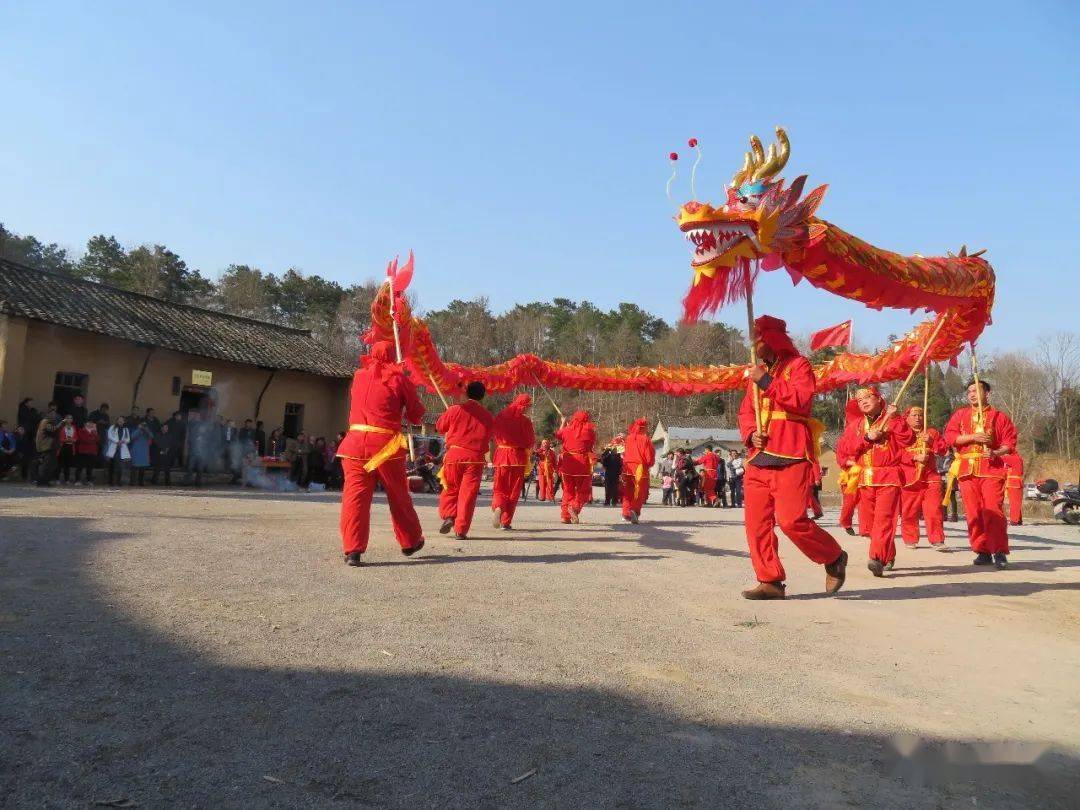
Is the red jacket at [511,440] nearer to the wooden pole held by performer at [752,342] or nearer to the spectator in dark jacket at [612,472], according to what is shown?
the wooden pole held by performer at [752,342]

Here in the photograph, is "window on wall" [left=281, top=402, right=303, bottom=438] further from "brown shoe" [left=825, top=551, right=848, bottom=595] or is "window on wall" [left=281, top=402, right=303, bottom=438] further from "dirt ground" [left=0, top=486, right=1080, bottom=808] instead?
"brown shoe" [left=825, top=551, right=848, bottom=595]

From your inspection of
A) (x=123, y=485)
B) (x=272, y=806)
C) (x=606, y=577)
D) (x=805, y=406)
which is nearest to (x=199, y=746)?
(x=272, y=806)

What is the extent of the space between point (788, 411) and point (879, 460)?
3.09m

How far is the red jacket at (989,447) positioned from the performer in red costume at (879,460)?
0.56 metres

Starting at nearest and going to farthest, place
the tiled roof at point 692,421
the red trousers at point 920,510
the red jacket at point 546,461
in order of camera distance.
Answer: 1. the red trousers at point 920,510
2. the red jacket at point 546,461
3. the tiled roof at point 692,421

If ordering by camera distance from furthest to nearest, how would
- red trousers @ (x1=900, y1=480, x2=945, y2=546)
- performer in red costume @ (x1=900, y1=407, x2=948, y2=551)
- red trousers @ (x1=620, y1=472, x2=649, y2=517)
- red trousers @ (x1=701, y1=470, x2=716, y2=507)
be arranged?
red trousers @ (x1=701, y1=470, x2=716, y2=507), red trousers @ (x1=620, y1=472, x2=649, y2=517), red trousers @ (x1=900, y1=480, x2=945, y2=546), performer in red costume @ (x1=900, y1=407, x2=948, y2=551)

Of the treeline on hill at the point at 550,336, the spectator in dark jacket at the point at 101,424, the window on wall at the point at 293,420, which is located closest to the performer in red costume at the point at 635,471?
the spectator in dark jacket at the point at 101,424

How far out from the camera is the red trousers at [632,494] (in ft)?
39.3

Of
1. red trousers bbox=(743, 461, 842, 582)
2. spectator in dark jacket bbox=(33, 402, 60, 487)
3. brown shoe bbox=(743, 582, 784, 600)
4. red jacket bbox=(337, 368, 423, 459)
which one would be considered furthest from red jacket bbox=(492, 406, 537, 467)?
spectator in dark jacket bbox=(33, 402, 60, 487)

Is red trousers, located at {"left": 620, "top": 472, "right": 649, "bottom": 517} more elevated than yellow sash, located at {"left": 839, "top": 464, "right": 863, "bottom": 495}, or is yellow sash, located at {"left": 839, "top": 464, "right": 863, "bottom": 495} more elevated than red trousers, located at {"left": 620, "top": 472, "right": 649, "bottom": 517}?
yellow sash, located at {"left": 839, "top": 464, "right": 863, "bottom": 495}

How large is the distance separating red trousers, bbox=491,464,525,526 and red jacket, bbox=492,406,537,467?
3.2 inches

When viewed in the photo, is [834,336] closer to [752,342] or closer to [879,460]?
[879,460]

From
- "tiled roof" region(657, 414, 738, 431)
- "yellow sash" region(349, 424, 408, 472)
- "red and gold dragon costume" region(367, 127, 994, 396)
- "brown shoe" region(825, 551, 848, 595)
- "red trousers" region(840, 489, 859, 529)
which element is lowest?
"brown shoe" region(825, 551, 848, 595)

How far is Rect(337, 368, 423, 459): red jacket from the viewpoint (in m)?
6.34
